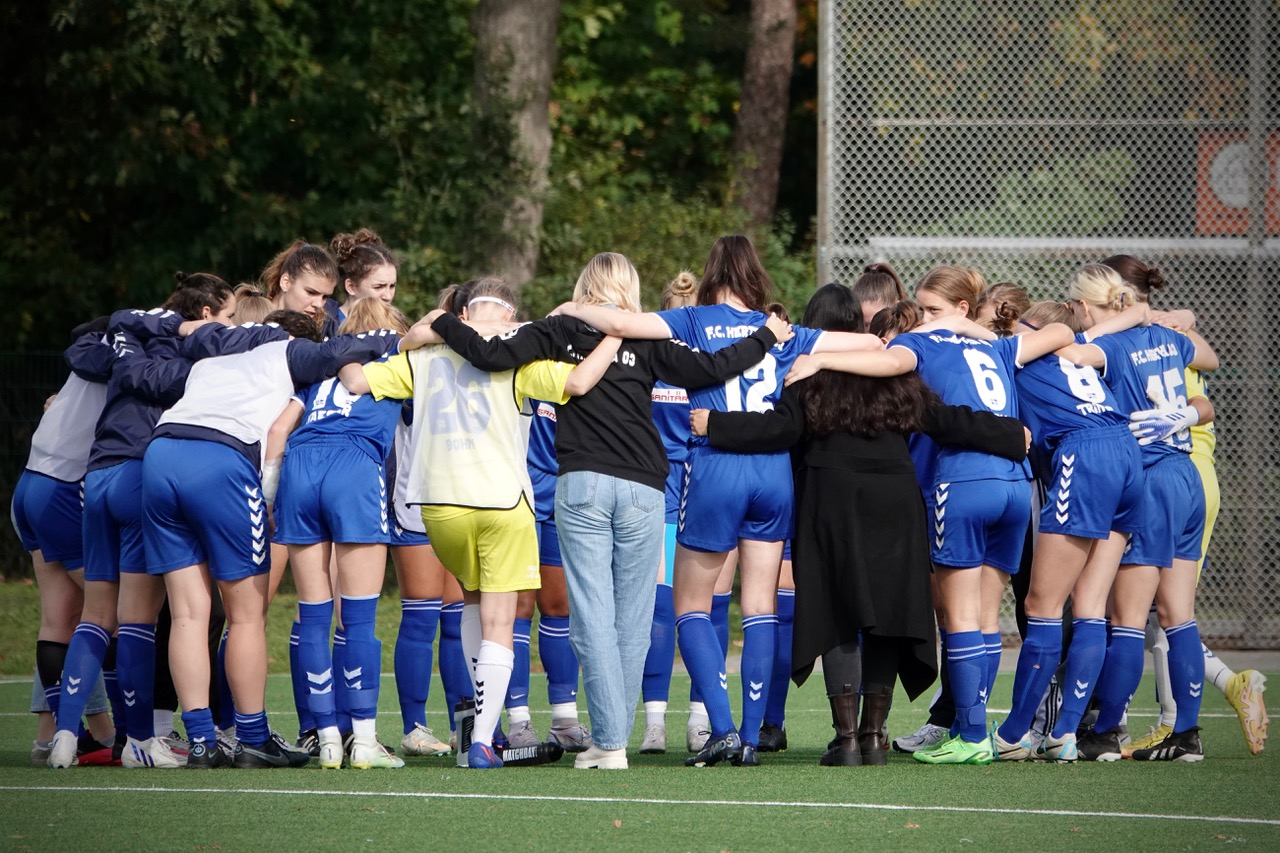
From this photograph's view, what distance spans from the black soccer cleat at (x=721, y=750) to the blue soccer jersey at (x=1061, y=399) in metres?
1.85

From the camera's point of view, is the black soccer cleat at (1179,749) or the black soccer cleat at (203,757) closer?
the black soccer cleat at (203,757)

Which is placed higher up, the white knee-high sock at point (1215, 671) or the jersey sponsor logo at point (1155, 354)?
the jersey sponsor logo at point (1155, 354)

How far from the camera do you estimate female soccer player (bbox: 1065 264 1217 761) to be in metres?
6.87

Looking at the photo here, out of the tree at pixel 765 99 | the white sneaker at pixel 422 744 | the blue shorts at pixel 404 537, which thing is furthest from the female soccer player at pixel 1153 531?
the tree at pixel 765 99

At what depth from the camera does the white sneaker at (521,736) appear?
6770mm

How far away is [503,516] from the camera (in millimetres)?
6312

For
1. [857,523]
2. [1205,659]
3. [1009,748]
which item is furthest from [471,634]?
[1205,659]

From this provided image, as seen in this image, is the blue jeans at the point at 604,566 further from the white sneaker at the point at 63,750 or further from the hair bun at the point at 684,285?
the white sneaker at the point at 63,750

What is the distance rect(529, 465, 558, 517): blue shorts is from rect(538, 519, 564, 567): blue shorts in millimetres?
37

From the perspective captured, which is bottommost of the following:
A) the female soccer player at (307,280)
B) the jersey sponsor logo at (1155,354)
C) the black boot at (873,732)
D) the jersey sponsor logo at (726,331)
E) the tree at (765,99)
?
the black boot at (873,732)

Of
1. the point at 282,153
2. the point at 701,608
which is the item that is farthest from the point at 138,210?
the point at 701,608

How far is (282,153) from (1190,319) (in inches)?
461

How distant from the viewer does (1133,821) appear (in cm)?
531

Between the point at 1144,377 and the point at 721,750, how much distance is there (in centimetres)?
247
